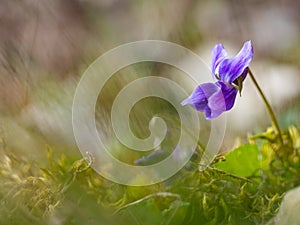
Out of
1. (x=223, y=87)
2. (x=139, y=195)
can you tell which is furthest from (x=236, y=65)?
(x=139, y=195)

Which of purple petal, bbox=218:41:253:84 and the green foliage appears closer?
the green foliage

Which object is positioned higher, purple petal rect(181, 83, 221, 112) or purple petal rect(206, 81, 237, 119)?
purple petal rect(181, 83, 221, 112)

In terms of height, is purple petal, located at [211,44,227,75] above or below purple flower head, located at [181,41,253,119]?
above

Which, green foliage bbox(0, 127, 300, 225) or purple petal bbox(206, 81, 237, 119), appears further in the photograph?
purple petal bbox(206, 81, 237, 119)

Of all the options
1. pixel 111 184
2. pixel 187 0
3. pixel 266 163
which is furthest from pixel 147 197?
pixel 187 0

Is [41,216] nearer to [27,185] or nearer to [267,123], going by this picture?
[27,185]
